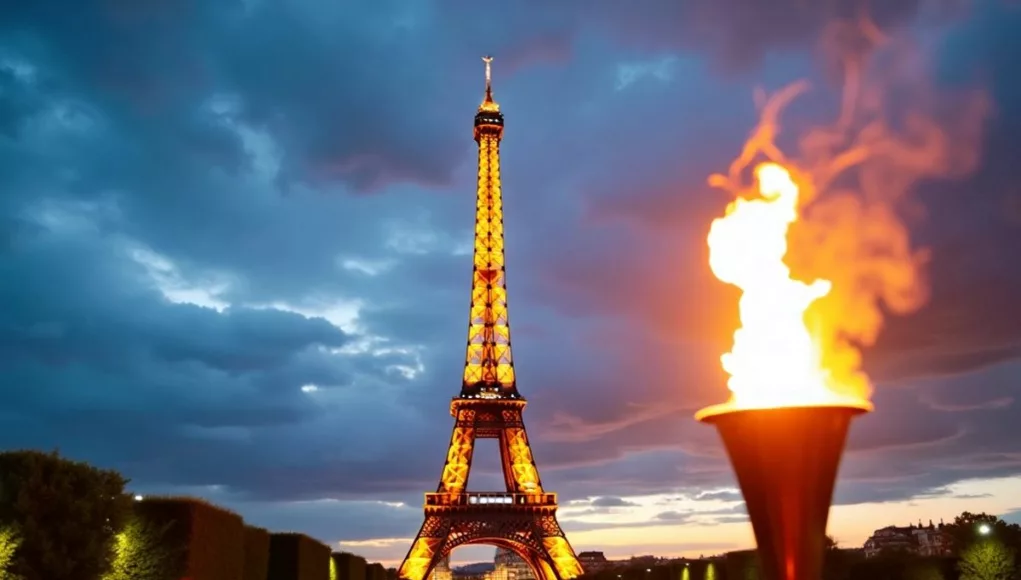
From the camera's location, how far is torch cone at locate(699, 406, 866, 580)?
15.0 m

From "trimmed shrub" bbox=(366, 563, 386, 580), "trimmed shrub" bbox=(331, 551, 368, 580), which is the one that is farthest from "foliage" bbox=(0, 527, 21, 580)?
"trimmed shrub" bbox=(366, 563, 386, 580)

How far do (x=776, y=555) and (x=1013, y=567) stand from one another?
29986mm

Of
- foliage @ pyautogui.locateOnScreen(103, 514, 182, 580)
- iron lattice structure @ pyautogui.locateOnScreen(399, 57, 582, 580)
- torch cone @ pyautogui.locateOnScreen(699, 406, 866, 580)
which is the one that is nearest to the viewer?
torch cone @ pyautogui.locateOnScreen(699, 406, 866, 580)

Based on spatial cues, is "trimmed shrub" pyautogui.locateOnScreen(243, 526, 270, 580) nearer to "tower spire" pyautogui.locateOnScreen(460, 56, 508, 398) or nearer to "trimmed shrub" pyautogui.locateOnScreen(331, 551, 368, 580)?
"trimmed shrub" pyautogui.locateOnScreen(331, 551, 368, 580)

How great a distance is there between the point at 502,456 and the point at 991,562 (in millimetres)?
45606

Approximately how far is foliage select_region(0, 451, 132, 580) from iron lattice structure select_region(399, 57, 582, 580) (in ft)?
135

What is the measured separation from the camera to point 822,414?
15.2 m

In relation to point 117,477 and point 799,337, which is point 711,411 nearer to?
point 799,337

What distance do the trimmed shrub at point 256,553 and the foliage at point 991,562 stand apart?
30.9 m

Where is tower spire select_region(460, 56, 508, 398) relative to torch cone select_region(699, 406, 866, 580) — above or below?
above

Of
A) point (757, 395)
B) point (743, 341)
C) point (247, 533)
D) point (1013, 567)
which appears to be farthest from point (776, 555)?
point (1013, 567)

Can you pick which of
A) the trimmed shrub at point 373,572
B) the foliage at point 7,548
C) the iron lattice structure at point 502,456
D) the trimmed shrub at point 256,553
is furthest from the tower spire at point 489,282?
the foliage at point 7,548

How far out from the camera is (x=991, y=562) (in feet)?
126

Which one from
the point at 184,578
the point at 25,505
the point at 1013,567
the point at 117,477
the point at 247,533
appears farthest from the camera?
the point at 1013,567
